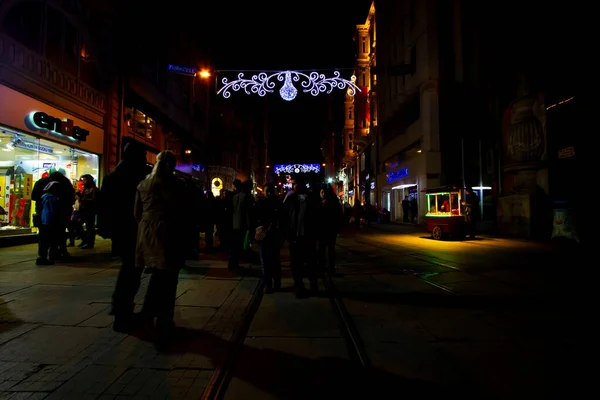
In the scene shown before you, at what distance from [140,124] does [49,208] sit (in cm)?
1328

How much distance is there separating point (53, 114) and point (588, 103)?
19.1m

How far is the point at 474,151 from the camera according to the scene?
81.0 ft

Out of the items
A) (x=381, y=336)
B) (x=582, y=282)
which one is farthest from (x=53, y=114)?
(x=582, y=282)

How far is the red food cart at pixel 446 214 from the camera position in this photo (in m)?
15.1

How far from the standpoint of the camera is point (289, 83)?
14.3 meters

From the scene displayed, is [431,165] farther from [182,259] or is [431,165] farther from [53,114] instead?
[182,259]

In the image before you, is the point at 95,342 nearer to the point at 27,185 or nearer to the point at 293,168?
the point at 27,185

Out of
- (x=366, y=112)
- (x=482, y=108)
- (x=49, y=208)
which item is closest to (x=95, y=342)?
(x=49, y=208)

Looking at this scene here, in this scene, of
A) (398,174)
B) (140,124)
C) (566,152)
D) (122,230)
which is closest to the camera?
(122,230)

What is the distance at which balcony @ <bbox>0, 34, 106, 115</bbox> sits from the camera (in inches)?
414

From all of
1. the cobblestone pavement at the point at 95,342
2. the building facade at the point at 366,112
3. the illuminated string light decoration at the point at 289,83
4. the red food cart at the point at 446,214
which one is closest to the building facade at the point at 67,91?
the illuminated string light decoration at the point at 289,83

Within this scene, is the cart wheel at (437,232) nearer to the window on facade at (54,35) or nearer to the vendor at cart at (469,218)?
the vendor at cart at (469,218)

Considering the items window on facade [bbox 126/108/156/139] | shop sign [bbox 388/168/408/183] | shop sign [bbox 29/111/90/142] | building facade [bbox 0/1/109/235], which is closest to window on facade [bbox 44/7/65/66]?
building facade [bbox 0/1/109/235]

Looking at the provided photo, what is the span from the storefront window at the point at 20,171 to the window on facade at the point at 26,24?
9.71ft
